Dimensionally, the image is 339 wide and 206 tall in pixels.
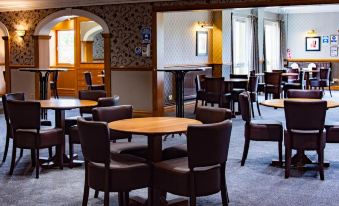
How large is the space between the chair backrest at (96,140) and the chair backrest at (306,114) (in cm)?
223

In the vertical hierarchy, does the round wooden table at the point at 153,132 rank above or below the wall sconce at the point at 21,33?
below

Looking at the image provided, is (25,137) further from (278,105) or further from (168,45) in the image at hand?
(168,45)

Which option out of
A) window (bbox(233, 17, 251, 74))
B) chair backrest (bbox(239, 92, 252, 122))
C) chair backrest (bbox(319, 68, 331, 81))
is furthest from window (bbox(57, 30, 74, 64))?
chair backrest (bbox(239, 92, 252, 122))

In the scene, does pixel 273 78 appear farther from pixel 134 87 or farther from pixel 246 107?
pixel 246 107

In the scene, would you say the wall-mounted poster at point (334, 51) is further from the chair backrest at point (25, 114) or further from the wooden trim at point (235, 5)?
the chair backrest at point (25, 114)

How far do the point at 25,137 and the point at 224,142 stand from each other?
2592 mm

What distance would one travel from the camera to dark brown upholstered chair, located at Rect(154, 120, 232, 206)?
3.57 meters

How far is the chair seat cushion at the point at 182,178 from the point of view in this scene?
362cm

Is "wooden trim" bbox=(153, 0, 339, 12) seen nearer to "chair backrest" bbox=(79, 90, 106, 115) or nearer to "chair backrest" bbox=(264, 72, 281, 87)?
"chair backrest" bbox=(264, 72, 281, 87)

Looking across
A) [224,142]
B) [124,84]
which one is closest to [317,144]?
[224,142]

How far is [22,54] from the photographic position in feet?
37.4

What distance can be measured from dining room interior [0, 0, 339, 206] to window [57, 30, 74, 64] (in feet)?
0.14

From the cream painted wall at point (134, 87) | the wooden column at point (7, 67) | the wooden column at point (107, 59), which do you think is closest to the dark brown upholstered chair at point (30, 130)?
the cream painted wall at point (134, 87)

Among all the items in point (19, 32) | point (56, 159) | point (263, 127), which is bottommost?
point (56, 159)
